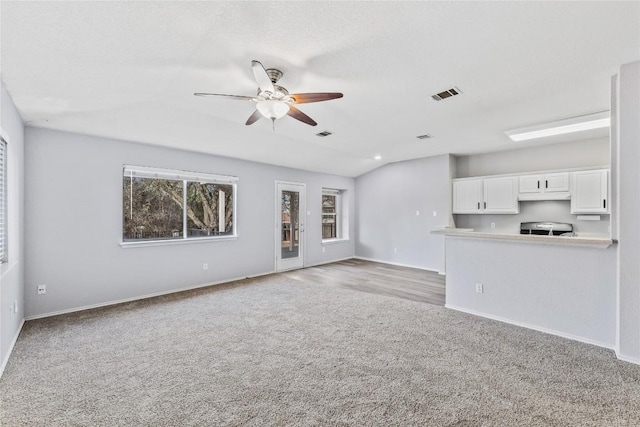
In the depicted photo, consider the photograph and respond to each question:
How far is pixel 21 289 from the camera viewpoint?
3.25 meters

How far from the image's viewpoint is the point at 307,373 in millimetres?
2270

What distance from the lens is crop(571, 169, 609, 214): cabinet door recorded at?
14.3 ft

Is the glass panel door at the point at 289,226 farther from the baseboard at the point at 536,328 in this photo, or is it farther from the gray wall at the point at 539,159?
the gray wall at the point at 539,159

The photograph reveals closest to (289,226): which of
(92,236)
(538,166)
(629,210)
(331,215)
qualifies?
(331,215)

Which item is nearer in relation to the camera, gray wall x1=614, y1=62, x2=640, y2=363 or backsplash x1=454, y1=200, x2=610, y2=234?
gray wall x1=614, y1=62, x2=640, y2=363

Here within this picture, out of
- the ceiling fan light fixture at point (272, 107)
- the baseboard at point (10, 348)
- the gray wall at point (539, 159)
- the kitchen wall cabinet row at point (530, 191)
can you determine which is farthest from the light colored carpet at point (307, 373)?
the gray wall at point (539, 159)

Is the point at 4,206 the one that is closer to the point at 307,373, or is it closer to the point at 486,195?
the point at 307,373

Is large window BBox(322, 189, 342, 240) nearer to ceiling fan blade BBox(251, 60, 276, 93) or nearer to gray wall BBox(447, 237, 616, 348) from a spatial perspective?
gray wall BBox(447, 237, 616, 348)

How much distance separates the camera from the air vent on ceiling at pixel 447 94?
116 inches

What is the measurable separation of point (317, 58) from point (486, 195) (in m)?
4.71

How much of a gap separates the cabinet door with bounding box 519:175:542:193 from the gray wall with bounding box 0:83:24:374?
7.00m

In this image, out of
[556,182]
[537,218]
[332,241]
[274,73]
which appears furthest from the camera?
[332,241]

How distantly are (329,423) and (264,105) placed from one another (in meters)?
2.49

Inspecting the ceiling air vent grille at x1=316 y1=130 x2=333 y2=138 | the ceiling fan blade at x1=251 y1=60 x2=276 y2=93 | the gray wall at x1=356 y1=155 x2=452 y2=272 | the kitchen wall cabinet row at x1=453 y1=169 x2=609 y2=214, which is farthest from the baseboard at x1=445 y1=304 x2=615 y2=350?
the ceiling fan blade at x1=251 y1=60 x2=276 y2=93
